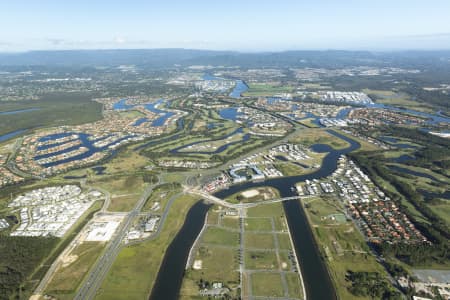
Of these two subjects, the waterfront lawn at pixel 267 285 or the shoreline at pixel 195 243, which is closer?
the waterfront lawn at pixel 267 285

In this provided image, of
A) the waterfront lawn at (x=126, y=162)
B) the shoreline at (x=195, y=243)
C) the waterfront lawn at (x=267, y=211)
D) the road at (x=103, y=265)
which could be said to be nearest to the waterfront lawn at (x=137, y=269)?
the road at (x=103, y=265)

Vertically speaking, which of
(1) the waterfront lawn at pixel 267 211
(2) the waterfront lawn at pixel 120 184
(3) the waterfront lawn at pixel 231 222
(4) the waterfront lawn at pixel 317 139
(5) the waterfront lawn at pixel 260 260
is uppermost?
(4) the waterfront lawn at pixel 317 139

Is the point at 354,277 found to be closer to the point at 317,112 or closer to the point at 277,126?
the point at 277,126

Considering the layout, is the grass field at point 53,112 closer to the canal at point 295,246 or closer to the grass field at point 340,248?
the canal at point 295,246

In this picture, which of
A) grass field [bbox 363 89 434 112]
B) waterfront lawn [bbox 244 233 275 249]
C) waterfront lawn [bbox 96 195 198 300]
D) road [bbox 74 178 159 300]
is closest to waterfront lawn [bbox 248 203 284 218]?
waterfront lawn [bbox 244 233 275 249]

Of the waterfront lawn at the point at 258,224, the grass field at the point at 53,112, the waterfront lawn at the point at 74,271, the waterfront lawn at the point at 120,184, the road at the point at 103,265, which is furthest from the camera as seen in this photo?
the grass field at the point at 53,112

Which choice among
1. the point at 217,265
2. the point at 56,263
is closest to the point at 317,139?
the point at 217,265

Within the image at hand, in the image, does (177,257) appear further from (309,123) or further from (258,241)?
(309,123)
